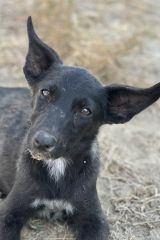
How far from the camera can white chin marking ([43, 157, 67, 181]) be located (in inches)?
215

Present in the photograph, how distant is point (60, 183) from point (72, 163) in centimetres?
21

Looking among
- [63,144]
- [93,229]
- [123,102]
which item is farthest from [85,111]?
[93,229]

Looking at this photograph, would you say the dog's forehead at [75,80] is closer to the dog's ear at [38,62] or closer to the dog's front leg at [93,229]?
the dog's ear at [38,62]

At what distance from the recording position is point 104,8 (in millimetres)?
11789

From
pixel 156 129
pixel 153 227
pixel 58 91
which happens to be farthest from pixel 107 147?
pixel 58 91

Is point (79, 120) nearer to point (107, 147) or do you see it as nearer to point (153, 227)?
point (153, 227)

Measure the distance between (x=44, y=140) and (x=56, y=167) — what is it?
0.78 metres

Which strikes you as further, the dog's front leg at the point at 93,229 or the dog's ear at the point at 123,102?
the dog's front leg at the point at 93,229

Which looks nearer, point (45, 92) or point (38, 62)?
point (45, 92)

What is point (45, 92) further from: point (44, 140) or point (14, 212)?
point (14, 212)

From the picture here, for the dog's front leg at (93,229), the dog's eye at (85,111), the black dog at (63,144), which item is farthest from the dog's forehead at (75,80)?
the dog's front leg at (93,229)

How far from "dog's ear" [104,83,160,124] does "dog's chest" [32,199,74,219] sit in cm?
87

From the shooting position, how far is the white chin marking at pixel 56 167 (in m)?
5.45

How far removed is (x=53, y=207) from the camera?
5590 mm
